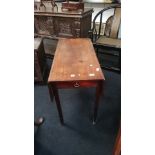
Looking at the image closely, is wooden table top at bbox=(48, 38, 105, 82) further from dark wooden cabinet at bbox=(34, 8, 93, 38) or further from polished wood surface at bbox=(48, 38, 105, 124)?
dark wooden cabinet at bbox=(34, 8, 93, 38)

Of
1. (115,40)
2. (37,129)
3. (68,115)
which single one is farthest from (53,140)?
(115,40)

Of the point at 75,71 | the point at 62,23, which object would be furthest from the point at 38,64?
the point at 75,71

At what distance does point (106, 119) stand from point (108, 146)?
347 millimetres

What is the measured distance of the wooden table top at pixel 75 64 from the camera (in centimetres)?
156

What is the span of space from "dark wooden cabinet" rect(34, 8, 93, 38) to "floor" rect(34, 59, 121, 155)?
0.98 meters

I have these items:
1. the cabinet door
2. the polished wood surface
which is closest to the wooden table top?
the polished wood surface

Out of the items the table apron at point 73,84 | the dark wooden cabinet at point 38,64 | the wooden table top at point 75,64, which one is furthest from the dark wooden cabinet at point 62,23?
the table apron at point 73,84

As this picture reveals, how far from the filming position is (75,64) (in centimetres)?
176

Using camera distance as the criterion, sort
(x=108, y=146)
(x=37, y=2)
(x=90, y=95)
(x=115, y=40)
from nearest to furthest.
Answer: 1. (x=108, y=146)
2. (x=90, y=95)
3. (x=115, y=40)
4. (x=37, y=2)

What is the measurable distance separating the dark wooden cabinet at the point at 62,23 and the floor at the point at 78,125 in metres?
0.98

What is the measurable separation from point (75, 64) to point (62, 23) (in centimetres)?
130

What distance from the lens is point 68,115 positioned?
6.52ft
